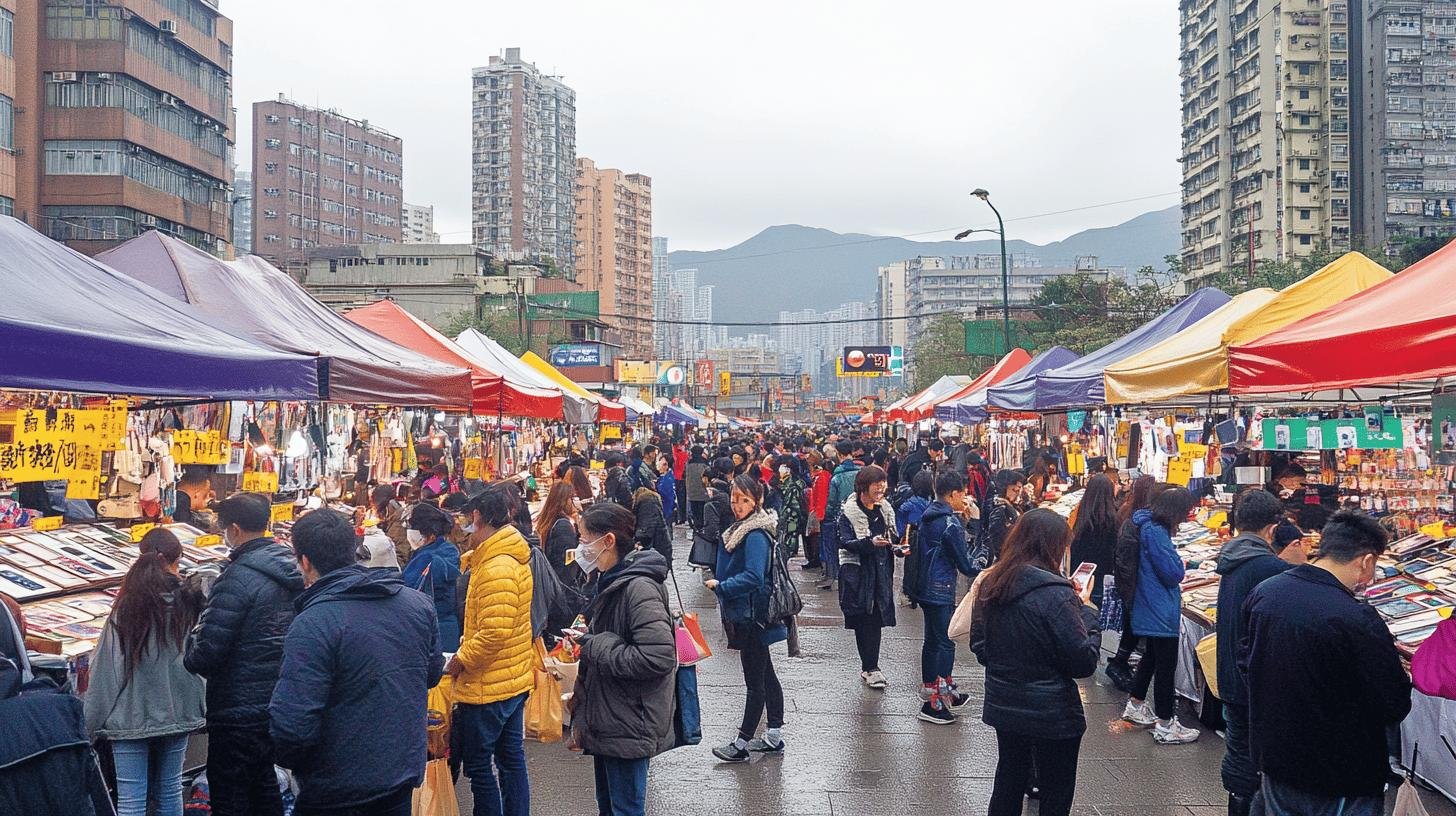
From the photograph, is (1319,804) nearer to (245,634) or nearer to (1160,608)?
(1160,608)

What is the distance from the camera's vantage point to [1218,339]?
28.3ft

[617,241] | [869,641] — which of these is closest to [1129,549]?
[869,641]

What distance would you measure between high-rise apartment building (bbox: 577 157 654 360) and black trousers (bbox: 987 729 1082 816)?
126862mm

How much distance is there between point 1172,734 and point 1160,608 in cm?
83

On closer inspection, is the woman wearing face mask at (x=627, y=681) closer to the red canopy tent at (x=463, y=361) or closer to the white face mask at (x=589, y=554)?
the white face mask at (x=589, y=554)

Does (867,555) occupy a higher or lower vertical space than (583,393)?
lower

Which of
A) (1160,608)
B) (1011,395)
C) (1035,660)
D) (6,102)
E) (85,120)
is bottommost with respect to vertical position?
(1160,608)

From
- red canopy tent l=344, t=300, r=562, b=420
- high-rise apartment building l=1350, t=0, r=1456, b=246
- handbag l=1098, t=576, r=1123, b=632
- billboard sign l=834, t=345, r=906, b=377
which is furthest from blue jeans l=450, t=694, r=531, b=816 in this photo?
high-rise apartment building l=1350, t=0, r=1456, b=246

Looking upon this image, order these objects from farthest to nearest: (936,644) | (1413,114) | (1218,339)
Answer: (1413,114) → (1218,339) → (936,644)

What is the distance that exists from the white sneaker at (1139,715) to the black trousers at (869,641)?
6.10 ft

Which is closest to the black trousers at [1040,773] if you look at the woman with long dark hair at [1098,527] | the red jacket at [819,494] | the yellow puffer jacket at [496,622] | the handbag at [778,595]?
the handbag at [778,595]

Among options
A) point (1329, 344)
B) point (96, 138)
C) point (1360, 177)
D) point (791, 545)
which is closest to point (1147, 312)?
point (791, 545)

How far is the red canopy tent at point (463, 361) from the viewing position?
12.0 m

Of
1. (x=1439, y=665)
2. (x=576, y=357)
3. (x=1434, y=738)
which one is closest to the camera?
(x=1439, y=665)
